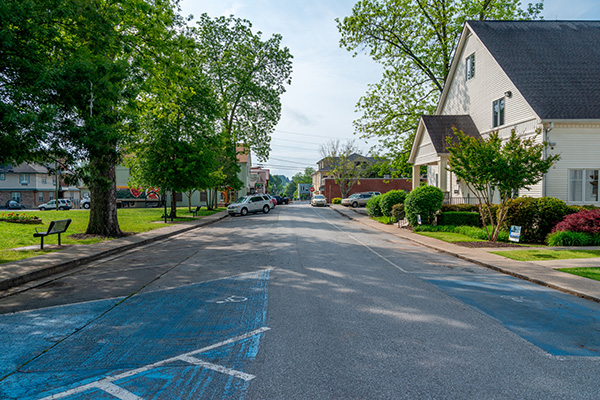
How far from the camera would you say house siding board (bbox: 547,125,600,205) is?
1789 centimetres

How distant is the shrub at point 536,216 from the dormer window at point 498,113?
284 inches

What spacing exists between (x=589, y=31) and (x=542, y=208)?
15.2 meters

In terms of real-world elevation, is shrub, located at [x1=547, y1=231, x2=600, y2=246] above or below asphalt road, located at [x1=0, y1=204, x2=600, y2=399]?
above

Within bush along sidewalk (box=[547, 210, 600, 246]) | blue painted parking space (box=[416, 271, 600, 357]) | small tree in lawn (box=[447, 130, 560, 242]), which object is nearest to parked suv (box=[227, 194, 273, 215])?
small tree in lawn (box=[447, 130, 560, 242])

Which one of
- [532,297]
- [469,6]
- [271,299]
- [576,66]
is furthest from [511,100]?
[271,299]

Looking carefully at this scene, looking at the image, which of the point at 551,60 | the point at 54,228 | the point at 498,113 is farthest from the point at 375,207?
the point at 54,228

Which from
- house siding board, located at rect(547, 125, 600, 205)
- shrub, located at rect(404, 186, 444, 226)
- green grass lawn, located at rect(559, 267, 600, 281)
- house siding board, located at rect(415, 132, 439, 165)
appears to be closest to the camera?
green grass lawn, located at rect(559, 267, 600, 281)

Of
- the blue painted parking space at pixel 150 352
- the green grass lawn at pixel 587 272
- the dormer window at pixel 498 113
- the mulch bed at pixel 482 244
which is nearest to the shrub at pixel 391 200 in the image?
the dormer window at pixel 498 113

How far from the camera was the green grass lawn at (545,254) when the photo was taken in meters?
11.4

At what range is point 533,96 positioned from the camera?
736 inches

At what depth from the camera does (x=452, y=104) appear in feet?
90.2

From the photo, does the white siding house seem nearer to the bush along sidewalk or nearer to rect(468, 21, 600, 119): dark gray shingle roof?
rect(468, 21, 600, 119): dark gray shingle roof

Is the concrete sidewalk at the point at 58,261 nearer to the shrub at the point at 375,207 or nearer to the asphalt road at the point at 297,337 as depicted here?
the asphalt road at the point at 297,337

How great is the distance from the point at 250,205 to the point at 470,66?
68.7 feet
